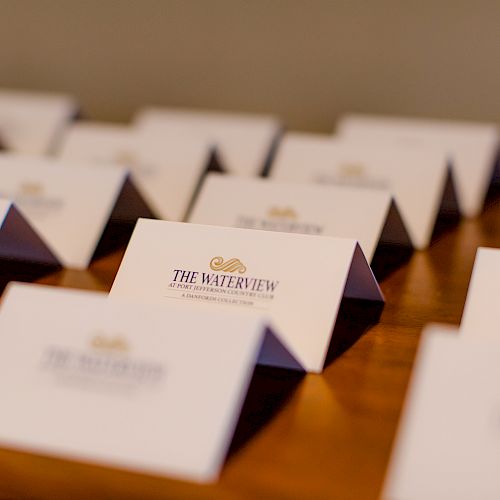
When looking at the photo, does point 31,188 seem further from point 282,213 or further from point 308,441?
point 308,441

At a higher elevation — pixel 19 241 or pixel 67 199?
pixel 67 199

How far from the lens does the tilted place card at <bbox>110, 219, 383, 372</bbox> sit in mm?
838

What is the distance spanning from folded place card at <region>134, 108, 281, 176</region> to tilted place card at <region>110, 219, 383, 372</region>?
0.57m

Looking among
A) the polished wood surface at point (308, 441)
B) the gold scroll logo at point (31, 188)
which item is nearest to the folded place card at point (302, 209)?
the polished wood surface at point (308, 441)

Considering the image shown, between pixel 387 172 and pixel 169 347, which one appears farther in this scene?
pixel 387 172

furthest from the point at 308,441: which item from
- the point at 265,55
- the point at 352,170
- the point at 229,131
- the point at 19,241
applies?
the point at 265,55

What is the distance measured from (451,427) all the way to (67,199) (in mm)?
706

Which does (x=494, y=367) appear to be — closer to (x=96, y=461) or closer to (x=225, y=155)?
(x=96, y=461)

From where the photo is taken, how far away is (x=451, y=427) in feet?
2.07

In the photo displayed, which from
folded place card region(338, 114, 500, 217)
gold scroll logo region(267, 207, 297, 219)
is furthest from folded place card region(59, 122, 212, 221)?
folded place card region(338, 114, 500, 217)

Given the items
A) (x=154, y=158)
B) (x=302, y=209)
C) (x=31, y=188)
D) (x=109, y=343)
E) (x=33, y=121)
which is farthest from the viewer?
(x=33, y=121)

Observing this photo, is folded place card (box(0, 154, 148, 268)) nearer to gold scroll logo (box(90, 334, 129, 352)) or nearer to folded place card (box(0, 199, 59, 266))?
folded place card (box(0, 199, 59, 266))

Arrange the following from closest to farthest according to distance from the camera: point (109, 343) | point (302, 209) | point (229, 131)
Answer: point (109, 343) < point (302, 209) < point (229, 131)

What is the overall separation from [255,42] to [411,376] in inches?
41.1
